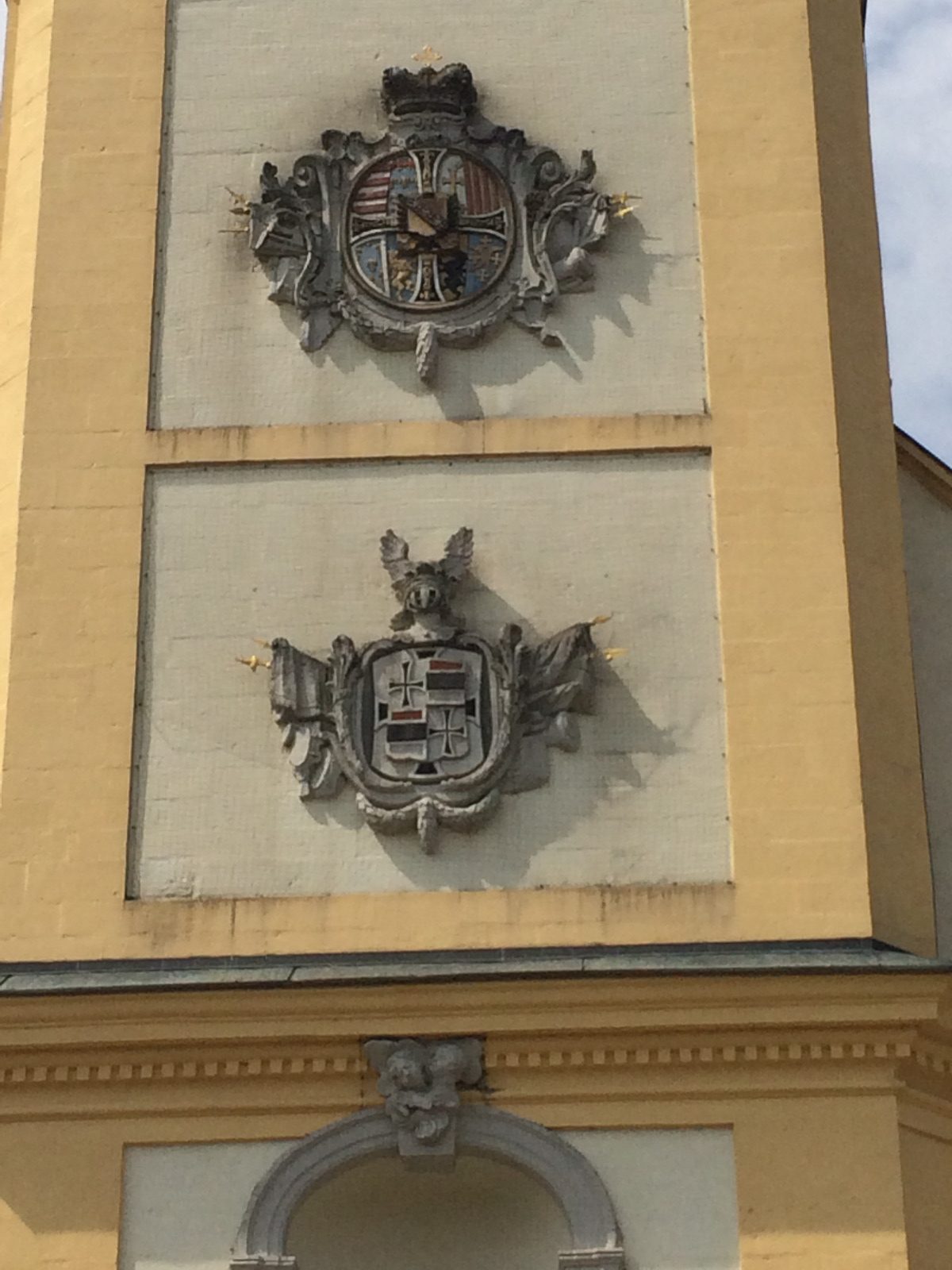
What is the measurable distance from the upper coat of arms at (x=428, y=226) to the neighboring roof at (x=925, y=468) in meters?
2.11

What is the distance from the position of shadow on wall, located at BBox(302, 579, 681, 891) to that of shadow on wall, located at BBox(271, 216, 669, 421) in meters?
1.64

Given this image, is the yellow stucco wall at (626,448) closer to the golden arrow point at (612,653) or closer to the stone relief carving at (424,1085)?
the golden arrow point at (612,653)

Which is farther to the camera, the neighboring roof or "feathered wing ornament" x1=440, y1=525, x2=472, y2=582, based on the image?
the neighboring roof

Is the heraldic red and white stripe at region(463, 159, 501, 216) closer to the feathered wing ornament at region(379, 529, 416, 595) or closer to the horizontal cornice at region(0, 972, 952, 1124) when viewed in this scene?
the feathered wing ornament at region(379, 529, 416, 595)

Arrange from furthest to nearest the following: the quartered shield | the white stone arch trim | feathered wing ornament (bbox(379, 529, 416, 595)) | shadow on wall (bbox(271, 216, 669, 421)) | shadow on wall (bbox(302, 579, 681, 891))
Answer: shadow on wall (bbox(271, 216, 669, 421))
feathered wing ornament (bbox(379, 529, 416, 595))
the quartered shield
shadow on wall (bbox(302, 579, 681, 891))
the white stone arch trim

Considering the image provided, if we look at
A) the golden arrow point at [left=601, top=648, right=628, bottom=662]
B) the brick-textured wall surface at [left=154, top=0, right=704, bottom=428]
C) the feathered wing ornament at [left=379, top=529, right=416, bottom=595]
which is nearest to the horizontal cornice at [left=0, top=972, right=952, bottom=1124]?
the golden arrow point at [left=601, top=648, right=628, bottom=662]

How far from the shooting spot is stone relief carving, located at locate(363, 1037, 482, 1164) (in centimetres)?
1367

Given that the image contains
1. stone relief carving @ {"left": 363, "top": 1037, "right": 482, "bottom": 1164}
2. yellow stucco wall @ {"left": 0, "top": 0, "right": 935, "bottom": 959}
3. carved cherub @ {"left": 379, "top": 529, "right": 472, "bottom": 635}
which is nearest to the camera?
stone relief carving @ {"left": 363, "top": 1037, "right": 482, "bottom": 1164}

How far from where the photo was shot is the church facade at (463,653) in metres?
13.8

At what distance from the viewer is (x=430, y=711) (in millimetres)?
14688

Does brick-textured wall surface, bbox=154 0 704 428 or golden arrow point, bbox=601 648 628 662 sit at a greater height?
brick-textured wall surface, bbox=154 0 704 428

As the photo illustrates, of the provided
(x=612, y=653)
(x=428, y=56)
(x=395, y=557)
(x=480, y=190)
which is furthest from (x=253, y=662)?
(x=428, y=56)

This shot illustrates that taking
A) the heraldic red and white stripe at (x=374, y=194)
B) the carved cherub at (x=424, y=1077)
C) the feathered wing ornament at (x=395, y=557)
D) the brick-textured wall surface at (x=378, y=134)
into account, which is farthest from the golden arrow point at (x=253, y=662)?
the heraldic red and white stripe at (x=374, y=194)

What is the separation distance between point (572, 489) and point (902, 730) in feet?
7.03
